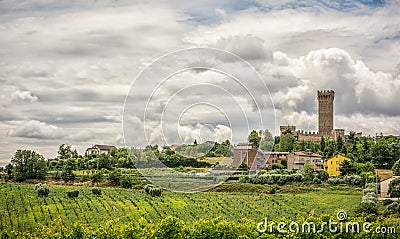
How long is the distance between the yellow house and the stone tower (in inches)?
1673

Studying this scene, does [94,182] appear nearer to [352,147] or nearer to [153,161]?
[153,161]

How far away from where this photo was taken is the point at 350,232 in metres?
12.6

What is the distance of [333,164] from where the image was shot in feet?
135

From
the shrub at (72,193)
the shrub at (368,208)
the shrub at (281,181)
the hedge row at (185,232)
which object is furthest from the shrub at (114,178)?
the hedge row at (185,232)

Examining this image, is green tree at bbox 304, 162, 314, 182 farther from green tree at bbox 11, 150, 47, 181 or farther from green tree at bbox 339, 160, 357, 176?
green tree at bbox 11, 150, 47, 181

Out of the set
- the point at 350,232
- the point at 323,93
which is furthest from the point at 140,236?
the point at 323,93

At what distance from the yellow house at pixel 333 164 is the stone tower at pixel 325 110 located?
4249 cm

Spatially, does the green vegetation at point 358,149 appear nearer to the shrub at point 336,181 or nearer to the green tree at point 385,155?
the green tree at point 385,155

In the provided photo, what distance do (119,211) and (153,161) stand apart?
11.6 ft

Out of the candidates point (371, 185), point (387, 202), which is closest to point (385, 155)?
point (371, 185)

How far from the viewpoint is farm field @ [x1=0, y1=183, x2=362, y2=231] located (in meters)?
24.1

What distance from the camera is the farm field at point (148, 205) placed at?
24.1m

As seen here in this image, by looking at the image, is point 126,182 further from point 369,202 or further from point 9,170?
point 369,202

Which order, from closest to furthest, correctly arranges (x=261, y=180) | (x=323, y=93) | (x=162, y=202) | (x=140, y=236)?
(x=140, y=236)
(x=162, y=202)
(x=261, y=180)
(x=323, y=93)
